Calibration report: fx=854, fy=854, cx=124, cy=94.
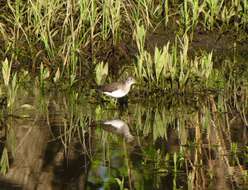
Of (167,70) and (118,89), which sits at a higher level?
(167,70)

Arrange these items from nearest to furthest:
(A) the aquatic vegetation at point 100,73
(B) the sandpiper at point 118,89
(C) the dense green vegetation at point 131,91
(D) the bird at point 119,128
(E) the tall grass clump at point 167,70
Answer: (C) the dense green vegetation at point 131,91
(D) the bird at point 119,128
(B) the sandpiper at point 118,89
(E) the tall grass clump at point 167,70
(A) the aquatic vegetation at point 100,73

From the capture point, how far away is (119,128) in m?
8.99

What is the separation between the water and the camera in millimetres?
7301

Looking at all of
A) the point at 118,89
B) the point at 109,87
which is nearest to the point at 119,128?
the point at 118,89

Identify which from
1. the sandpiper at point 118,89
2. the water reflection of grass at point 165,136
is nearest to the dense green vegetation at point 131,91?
the water reflection of grass at point 165,136

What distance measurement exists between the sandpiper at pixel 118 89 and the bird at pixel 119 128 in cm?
58

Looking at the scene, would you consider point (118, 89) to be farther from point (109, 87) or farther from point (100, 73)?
point (100, 73)

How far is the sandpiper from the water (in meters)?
0.20

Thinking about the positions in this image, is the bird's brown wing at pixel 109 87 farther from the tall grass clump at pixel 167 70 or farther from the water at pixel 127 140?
the tall grass clump at pixel 167 70

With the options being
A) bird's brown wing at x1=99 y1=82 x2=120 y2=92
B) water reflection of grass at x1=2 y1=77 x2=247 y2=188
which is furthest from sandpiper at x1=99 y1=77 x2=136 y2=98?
water reflection of grass at x1=2 y1=77 x2=247 y2=188

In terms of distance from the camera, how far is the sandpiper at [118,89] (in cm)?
984

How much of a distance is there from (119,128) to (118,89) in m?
0.95

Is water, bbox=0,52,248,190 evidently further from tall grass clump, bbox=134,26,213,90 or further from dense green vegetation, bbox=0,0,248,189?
tall grass clump, bbox=134,26,213,90

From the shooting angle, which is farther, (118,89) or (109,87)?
(109,87)
